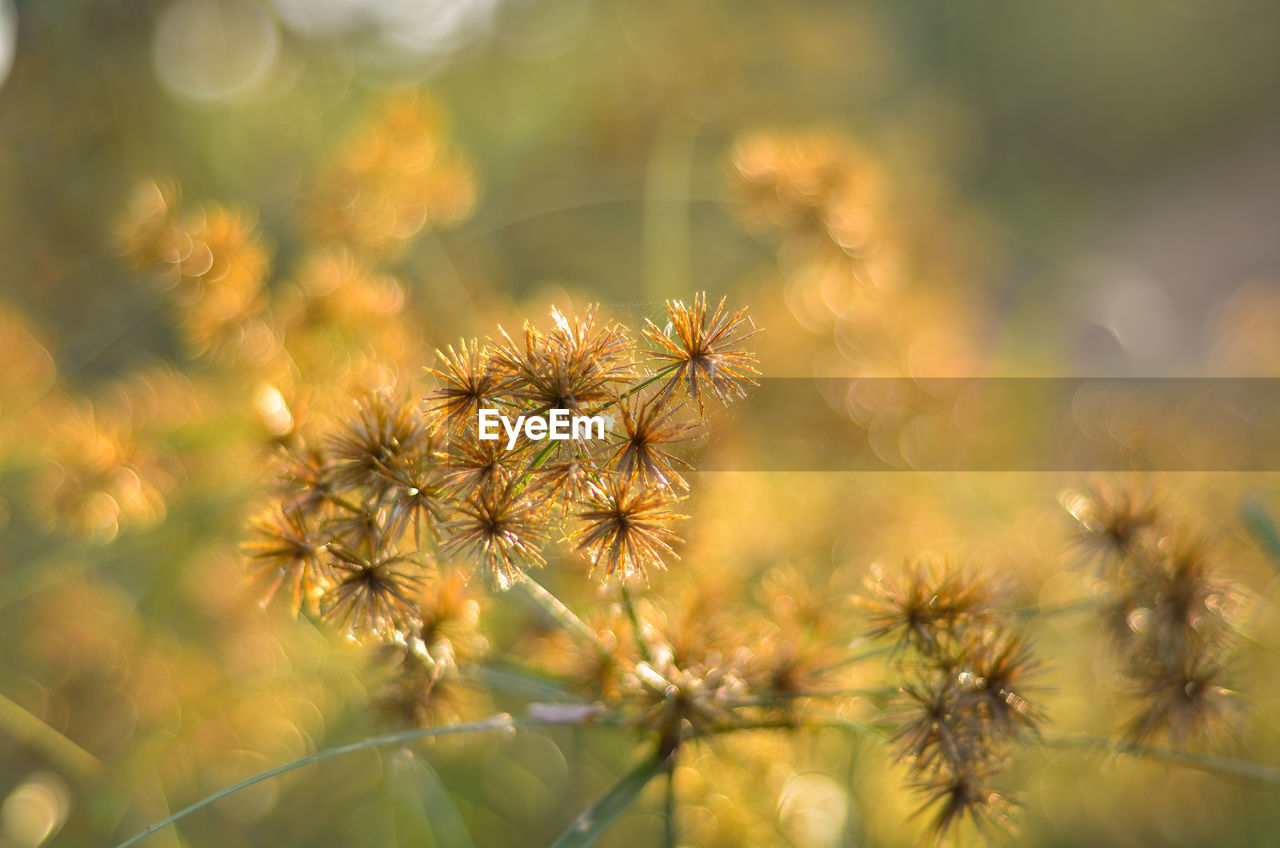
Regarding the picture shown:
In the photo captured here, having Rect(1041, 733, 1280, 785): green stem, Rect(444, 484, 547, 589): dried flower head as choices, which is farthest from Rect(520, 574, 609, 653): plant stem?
Rect(1041, 733, 1280, 785): green stem

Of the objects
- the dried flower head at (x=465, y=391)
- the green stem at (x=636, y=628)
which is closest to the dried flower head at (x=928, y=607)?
the green stem at (x=636, y=628)

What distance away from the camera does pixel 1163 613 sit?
22.2 inches

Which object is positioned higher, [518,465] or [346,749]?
[518,465]

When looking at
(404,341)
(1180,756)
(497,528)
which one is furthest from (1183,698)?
(404,341)

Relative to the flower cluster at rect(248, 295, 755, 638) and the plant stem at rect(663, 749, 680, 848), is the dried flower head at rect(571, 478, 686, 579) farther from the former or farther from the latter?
the plant stem at rect(663, 749, 680, 848)

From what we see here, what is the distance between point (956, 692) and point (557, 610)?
0.24 metres

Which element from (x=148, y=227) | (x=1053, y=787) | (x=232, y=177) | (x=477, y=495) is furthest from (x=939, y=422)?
(x=232, y=177)

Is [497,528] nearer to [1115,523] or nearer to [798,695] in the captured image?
[798,695]

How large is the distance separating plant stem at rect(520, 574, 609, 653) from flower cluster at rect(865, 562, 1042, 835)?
173 millimetres

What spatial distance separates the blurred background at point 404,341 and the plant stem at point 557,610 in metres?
0.14

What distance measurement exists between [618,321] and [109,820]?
0.69 m

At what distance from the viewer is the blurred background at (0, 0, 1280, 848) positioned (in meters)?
0.70

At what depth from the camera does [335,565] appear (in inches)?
16.7

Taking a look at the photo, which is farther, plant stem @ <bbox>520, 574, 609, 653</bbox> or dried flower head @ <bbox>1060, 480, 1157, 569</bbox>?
dried flower head @ <bbox>1060, 480, 1157, 569</bbox>
